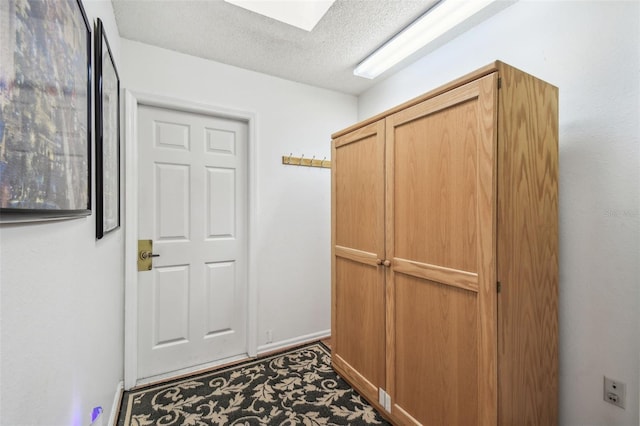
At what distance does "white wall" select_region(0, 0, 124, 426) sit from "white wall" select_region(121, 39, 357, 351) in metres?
0.90

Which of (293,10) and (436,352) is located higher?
(293,10)

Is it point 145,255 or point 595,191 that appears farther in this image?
point 145,255

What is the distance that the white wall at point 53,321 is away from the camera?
0.57 meters

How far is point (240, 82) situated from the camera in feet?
8.07

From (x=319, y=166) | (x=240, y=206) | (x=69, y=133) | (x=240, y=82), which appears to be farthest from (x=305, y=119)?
(x=69, y=133)

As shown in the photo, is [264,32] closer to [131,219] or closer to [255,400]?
[131,219]

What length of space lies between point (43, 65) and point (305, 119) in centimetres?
224

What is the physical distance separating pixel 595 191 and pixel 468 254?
78 centimetres

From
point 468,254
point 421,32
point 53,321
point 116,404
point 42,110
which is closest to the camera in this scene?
point 42,110

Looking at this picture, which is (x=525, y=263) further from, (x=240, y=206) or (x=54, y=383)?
(x=240, y=206)

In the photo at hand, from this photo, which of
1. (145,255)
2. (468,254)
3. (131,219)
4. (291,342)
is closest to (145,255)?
(145,255)

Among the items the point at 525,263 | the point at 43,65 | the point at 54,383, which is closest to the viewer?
the point at 43,65

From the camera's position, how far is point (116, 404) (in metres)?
1.80

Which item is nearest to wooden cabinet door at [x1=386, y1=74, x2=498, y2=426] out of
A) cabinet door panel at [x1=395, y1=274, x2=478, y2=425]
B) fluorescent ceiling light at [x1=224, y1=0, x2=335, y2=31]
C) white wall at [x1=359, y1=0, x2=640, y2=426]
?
cabinet door panel at [x1=395, y1=274, x2=478, y2=425]
